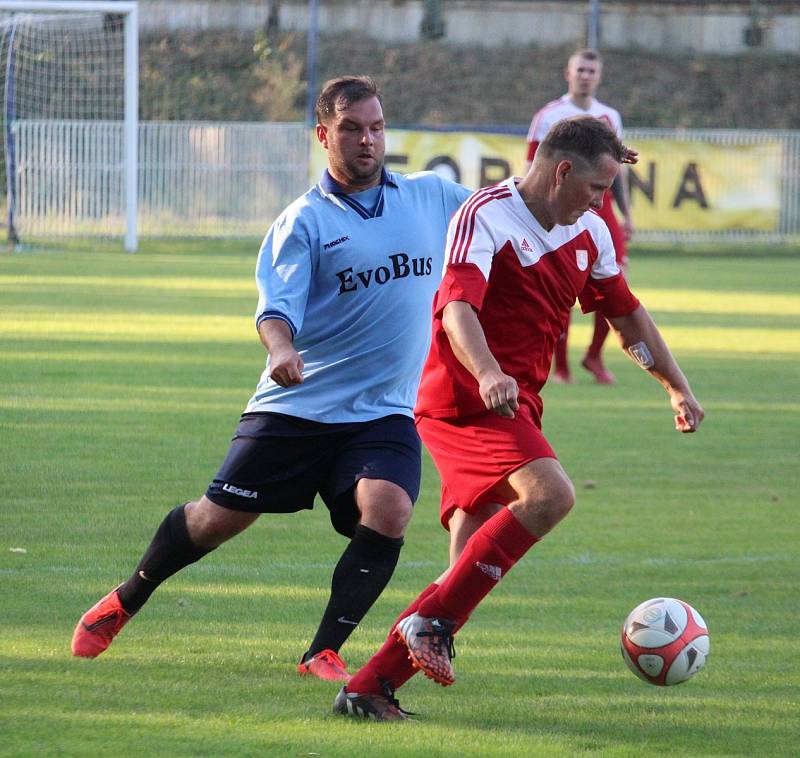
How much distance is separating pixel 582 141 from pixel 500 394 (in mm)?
875

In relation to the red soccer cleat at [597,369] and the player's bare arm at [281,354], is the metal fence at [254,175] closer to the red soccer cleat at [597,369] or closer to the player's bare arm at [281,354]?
the red soccer cleat at [597,369]

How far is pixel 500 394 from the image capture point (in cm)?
420

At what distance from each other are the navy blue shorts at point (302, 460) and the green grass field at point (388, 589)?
551 millimetres

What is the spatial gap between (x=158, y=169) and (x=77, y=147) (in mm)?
1660

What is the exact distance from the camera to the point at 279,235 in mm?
4941

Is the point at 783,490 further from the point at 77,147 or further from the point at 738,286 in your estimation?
the point at 77,147

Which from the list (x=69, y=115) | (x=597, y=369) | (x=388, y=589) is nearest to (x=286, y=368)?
(x=388, y=589)

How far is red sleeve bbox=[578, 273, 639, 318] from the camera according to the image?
16.2 ft

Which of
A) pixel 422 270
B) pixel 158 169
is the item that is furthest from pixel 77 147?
pixel 422 270

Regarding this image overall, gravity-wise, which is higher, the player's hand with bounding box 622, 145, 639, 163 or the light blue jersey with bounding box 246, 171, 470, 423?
the player's hand with bounding box 622, 145, 639, 163

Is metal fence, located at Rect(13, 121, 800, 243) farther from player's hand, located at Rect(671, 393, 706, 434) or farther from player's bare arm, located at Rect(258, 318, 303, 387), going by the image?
player's bare arm, located at Rect(258, 318, 303, 387)

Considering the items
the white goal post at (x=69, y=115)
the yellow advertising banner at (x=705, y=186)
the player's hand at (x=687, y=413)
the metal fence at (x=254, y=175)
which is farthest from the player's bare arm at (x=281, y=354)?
the yellow advertising banner at (x=705, y=186)

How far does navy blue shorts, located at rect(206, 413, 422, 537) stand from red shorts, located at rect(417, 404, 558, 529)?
0.79 feet

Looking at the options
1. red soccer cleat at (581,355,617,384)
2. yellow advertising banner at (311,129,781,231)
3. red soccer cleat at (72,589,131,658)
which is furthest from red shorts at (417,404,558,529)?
yellow advertising banner at (311,129,781,231)
